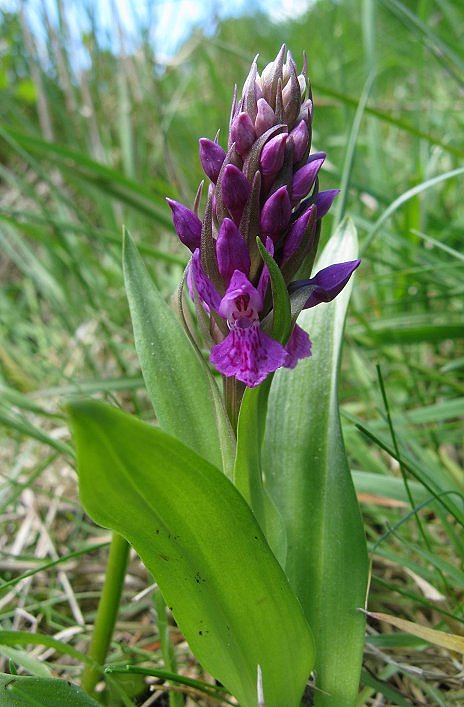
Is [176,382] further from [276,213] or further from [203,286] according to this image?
[276,213]

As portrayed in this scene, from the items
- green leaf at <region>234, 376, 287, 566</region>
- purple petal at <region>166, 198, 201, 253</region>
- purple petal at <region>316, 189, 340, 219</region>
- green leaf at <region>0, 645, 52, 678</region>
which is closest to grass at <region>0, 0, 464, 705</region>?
green leaf at <region>0, 645, 52, 678</region>

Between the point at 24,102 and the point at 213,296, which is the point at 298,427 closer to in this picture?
the point at 213,296

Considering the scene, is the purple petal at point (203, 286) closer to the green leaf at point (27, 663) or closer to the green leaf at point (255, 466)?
the green leaf at point (255, 466)

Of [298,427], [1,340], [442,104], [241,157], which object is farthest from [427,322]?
[442,104]

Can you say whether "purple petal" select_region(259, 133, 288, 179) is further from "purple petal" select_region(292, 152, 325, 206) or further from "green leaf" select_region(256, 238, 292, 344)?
"green leaf" select_region(256, 238, 292, 344)

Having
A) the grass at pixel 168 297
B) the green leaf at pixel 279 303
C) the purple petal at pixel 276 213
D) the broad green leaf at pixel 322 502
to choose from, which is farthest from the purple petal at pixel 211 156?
the grass at pixel 168 297

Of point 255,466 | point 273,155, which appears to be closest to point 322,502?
point 255,466

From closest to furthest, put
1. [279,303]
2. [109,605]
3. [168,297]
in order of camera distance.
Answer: [279,303], [109,605], [168,297]
